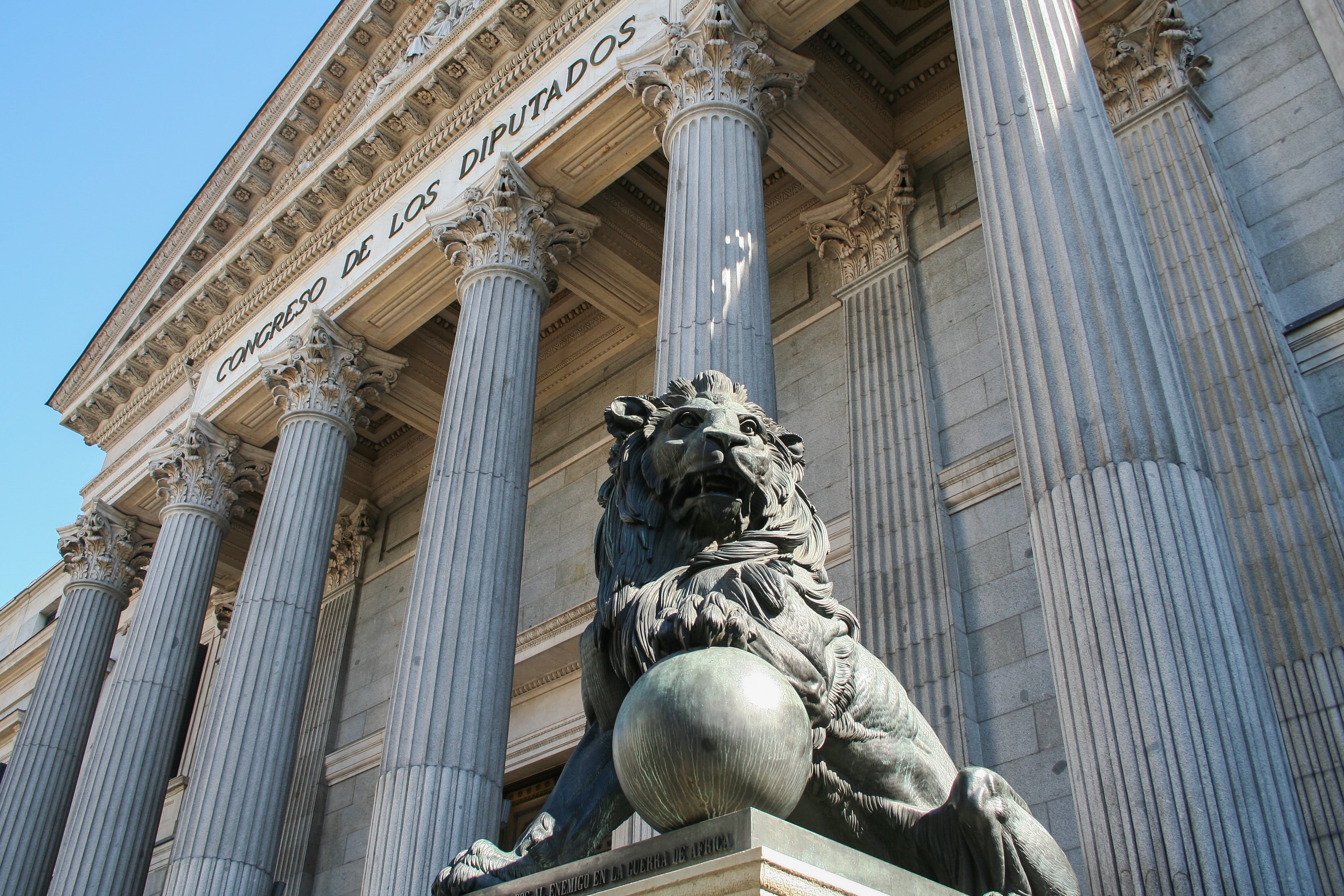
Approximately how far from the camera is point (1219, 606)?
5848 millimetres

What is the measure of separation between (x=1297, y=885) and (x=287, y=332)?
15106mm

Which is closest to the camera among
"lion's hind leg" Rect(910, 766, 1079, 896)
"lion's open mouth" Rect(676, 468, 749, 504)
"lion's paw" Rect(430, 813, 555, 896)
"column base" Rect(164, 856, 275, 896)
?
"lion's hind leg" Rect(910, 766, 1079, 896)

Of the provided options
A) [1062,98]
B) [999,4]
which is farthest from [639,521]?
[999,4]

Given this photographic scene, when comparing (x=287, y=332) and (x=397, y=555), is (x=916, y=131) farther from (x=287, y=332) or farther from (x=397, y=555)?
(x=397, y=555)

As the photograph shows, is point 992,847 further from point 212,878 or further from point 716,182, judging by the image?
point 212,878

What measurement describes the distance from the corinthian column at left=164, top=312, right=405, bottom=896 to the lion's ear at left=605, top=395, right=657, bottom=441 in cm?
1010

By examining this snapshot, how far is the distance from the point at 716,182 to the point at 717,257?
38.3 inches

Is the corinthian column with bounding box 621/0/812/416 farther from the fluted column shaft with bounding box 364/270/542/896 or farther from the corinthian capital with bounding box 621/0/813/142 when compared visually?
the fluted column shaft with bounding box 364/270/542/896

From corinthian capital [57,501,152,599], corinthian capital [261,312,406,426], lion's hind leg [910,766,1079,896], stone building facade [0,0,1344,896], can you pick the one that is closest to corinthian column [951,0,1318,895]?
stone building facade [0,0,1344,896]

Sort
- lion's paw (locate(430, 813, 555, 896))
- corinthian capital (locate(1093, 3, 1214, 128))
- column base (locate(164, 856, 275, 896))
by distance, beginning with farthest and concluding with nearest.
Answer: column base (locate(164, 856, 275, 896)) < corinthian capital (locate(1093, 3, 1214, 128)) < lion's paw (locate(430, 813, 555, 896))

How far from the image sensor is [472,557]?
1120 cm

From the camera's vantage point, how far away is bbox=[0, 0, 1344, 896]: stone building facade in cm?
655

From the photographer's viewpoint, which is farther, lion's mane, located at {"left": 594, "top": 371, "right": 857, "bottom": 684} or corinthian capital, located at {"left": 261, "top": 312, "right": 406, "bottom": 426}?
corinthian capital, located at {"left": 261, "top": 312, "right": 406, "bottom": 426}

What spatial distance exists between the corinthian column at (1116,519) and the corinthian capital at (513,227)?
6364mm
